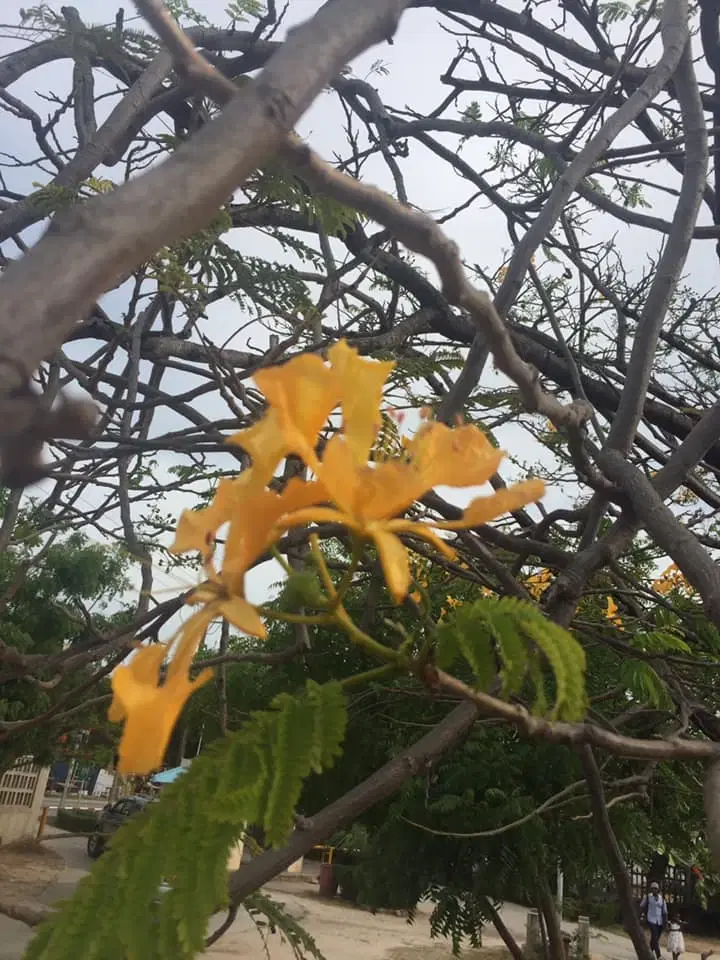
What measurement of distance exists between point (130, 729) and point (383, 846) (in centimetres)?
439

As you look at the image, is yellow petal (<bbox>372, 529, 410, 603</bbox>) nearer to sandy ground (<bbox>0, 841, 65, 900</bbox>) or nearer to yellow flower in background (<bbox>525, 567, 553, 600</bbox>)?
yellow flower in background (<bbox>525, 567, 553, 600</bbox>)

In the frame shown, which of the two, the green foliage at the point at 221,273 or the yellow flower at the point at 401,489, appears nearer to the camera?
the yellow flower at the point at 401,489

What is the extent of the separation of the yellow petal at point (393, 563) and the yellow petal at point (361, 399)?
0.20 feet

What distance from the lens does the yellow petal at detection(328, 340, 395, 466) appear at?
58 cm

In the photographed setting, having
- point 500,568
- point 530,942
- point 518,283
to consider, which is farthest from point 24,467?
point 530,942

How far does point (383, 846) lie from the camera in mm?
4441

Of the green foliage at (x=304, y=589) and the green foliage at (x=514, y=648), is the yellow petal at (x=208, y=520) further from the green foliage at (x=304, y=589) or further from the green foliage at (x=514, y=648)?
the green foliage at (x=514, y=648)

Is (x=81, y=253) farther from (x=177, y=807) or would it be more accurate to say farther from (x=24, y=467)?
(x=177, y=807)

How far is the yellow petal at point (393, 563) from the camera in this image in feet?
1.75

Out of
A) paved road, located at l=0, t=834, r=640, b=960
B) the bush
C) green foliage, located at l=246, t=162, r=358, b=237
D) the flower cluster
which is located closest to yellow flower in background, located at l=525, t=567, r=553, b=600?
green foliage, located at l=246, t=162, r=358, b=237

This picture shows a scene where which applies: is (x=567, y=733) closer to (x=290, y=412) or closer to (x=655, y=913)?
(x=290, y=412)

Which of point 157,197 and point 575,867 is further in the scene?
point 575,867

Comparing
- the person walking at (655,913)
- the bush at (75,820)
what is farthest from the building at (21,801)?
the person walking at (655,913)

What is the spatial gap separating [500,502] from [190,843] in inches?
12.7
